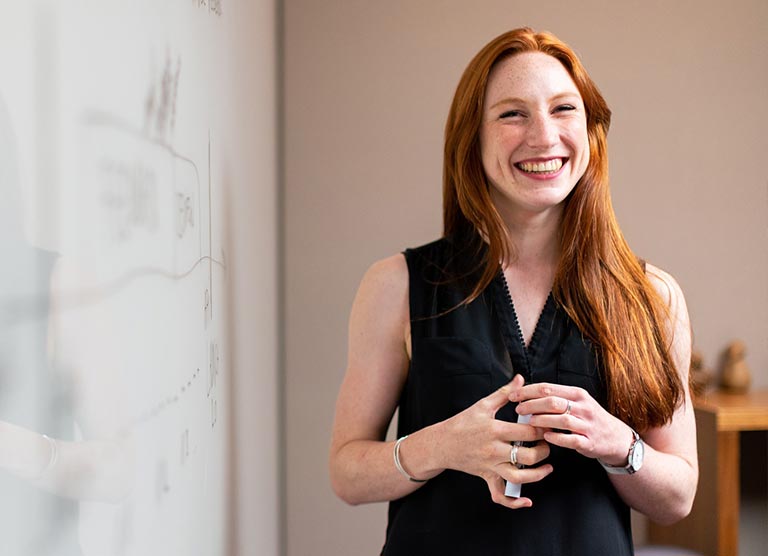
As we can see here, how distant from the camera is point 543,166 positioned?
4.80ft

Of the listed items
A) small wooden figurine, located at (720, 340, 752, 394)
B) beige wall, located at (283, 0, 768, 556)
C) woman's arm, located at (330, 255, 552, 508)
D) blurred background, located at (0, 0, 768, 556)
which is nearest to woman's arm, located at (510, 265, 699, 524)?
woman's arm, located at (330, 255, 552, 508)

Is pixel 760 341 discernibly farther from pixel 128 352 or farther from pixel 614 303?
pixel 128 352

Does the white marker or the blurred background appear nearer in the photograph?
the blurred background

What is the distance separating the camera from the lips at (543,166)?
146 cm

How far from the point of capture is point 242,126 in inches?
59.0

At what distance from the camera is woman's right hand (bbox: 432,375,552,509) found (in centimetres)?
127

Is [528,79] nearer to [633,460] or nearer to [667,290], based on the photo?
[667,290]

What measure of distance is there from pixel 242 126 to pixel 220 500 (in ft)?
2.15

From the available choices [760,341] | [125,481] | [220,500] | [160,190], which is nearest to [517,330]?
[220,500]

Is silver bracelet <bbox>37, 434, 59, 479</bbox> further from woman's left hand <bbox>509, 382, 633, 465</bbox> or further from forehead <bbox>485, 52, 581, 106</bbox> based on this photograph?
forehead <bbox>485, 52, 581, 106</bbox>

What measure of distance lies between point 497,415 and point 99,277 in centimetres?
103

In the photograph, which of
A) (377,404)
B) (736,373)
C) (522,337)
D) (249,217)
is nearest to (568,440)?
(522,337)

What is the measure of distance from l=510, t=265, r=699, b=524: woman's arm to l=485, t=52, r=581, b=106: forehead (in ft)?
1.28

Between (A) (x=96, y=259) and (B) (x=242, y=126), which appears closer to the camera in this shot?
(A) (x=96, y=259)
